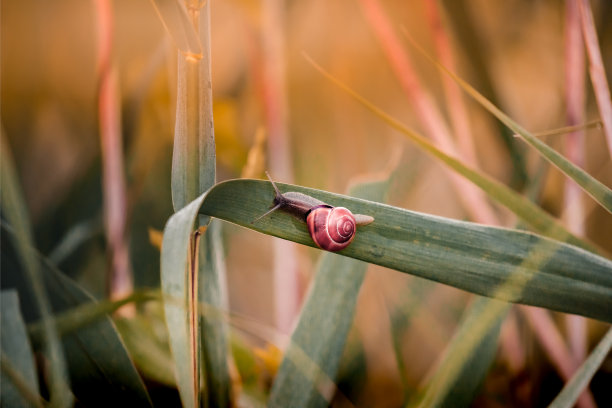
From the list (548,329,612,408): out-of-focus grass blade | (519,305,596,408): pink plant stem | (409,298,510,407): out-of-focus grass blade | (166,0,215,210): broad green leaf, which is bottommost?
(519,305,596,408): pink plant stem

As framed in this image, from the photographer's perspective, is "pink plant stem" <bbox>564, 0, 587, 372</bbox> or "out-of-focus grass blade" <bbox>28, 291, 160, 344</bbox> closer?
"out-of-focus grass blade" <bbox>28, 291, 160, 344</bbox>

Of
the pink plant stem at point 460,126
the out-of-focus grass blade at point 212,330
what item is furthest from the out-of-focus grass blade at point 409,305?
the out-of-focus grass blade at point 212,330

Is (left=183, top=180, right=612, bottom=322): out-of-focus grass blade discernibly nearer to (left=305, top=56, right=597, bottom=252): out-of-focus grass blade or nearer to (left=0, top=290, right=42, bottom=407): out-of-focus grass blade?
(left=305, top=56, right=597, bottom=252): out-of-focus grass blade

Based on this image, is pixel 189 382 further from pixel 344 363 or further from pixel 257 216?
pixel 344 363

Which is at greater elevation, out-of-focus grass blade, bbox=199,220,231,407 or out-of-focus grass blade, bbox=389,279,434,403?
out-of-focus grass blade, bbox=199,220,231,407

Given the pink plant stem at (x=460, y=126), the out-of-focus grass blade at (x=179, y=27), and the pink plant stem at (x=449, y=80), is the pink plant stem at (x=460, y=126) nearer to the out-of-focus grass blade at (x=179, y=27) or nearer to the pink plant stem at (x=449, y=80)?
the pink plant stem at (x=449, y=80)

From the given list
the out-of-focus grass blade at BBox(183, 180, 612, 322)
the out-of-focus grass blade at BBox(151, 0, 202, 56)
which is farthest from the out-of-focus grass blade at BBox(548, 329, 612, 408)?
the out-of-focus grass blade at BBox(151, 0, 202, 56)

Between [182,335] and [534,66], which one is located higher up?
[534,66]

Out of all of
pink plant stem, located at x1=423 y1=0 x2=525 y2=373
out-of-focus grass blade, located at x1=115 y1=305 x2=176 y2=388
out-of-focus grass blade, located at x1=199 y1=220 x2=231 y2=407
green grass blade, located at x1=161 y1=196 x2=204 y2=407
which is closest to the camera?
green grass blade, located at x1=161 y1=196 x2=204 y2=407

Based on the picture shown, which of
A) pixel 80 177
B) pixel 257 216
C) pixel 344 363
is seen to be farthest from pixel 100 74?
pixel 344 363
